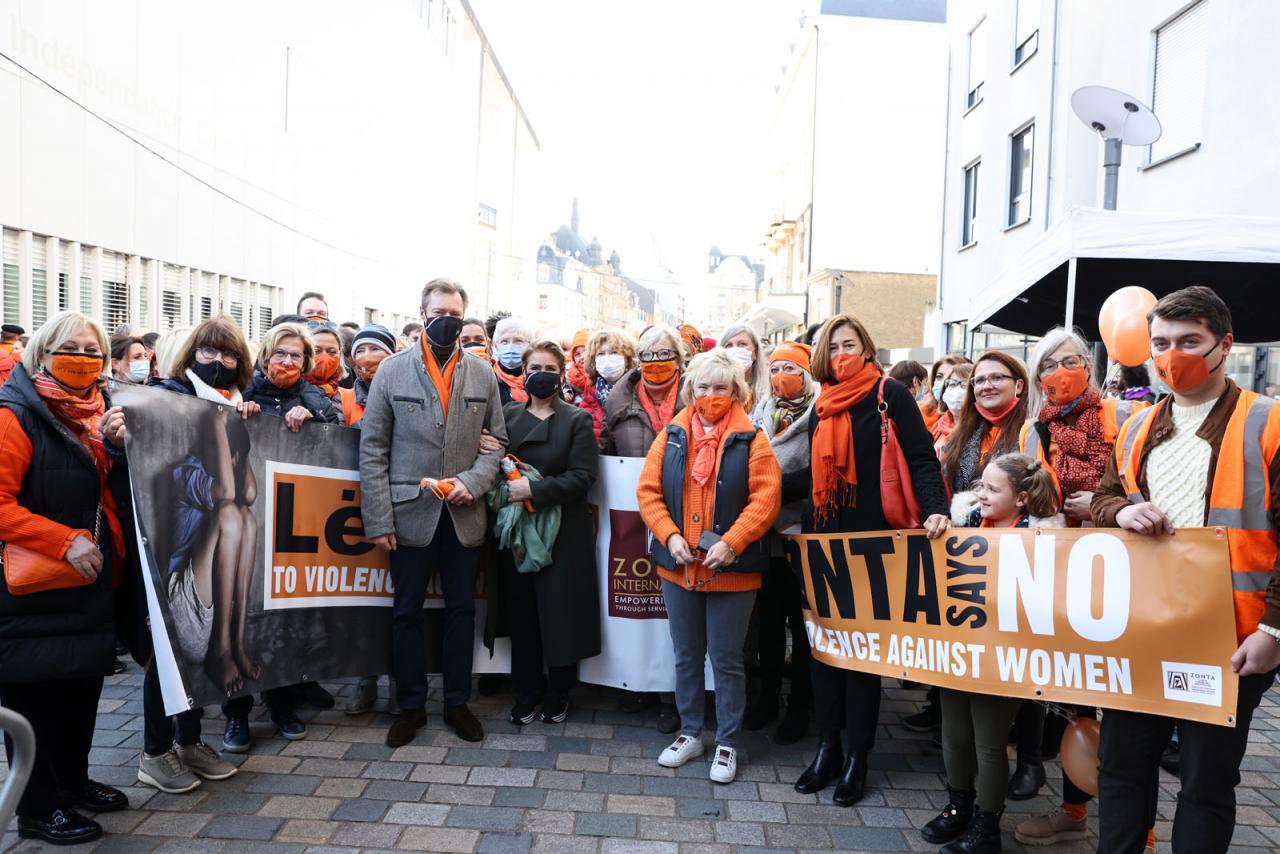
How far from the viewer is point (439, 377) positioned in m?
4.69

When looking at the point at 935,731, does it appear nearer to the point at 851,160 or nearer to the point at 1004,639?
the point at 1004,639

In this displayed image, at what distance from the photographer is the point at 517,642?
16.6 ft

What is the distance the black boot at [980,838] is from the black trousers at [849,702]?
24.0 inches

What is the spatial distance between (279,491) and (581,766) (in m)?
2.00

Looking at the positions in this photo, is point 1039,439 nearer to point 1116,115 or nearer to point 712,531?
point 712,531

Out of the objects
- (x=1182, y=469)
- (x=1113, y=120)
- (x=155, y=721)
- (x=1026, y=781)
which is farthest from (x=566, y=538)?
(x=1113, y=120)

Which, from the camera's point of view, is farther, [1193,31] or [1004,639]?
[1193,31]

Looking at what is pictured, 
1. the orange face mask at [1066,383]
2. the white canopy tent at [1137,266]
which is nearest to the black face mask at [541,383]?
the orange face mask at [1066,383]

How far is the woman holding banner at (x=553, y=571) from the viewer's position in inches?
194

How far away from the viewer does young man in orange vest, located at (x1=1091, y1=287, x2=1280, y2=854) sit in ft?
9.11

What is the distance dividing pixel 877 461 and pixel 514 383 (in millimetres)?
2431

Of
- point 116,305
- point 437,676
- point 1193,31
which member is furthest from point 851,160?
point 437,676

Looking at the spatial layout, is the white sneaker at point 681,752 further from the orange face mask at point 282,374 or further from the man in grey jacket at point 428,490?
the orange face mask at point 282,374

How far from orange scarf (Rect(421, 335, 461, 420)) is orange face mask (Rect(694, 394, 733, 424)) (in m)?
1.30
